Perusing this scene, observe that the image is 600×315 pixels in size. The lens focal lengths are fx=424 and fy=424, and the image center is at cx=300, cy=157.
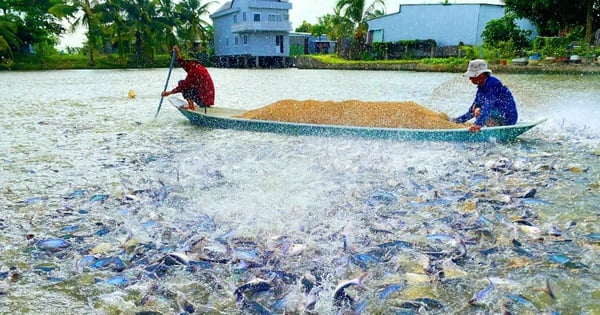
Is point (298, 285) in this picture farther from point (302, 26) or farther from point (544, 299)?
point (302, 26)

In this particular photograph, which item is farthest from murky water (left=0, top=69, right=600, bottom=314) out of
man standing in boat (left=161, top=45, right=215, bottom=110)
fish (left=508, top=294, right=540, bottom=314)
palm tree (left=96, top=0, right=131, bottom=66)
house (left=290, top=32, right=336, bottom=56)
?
house (left=290, top=32, right=336, bottom=56)

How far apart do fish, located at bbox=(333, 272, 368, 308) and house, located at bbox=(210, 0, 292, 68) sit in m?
39.7

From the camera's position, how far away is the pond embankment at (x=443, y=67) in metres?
20.3

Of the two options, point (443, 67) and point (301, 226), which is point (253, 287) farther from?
point (443, 67)

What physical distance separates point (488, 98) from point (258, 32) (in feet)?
123

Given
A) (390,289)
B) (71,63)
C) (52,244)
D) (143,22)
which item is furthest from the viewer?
A: (71,63)

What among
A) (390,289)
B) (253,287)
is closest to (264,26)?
(253,287)

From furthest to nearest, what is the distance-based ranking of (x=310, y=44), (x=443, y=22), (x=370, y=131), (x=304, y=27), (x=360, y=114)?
1. (x=304, y=27)
2. (x=310, y=44)
3. (x=443, y=22)
4. (x=360, y=114)
5. (x=370, y=131)

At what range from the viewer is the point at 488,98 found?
6.54m

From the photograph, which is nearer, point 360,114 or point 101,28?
point 360,114

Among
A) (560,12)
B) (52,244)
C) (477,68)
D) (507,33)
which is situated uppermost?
(560,12)

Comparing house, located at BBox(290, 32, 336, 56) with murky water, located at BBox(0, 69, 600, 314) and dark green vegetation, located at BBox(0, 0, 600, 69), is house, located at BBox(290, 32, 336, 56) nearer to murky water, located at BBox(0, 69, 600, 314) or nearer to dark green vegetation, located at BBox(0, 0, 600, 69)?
dark green vegetation, located at BBox(0, 0, 600, 69)

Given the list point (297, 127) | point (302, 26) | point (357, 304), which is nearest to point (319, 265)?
point (357, 304)

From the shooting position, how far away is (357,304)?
2.54 metres
